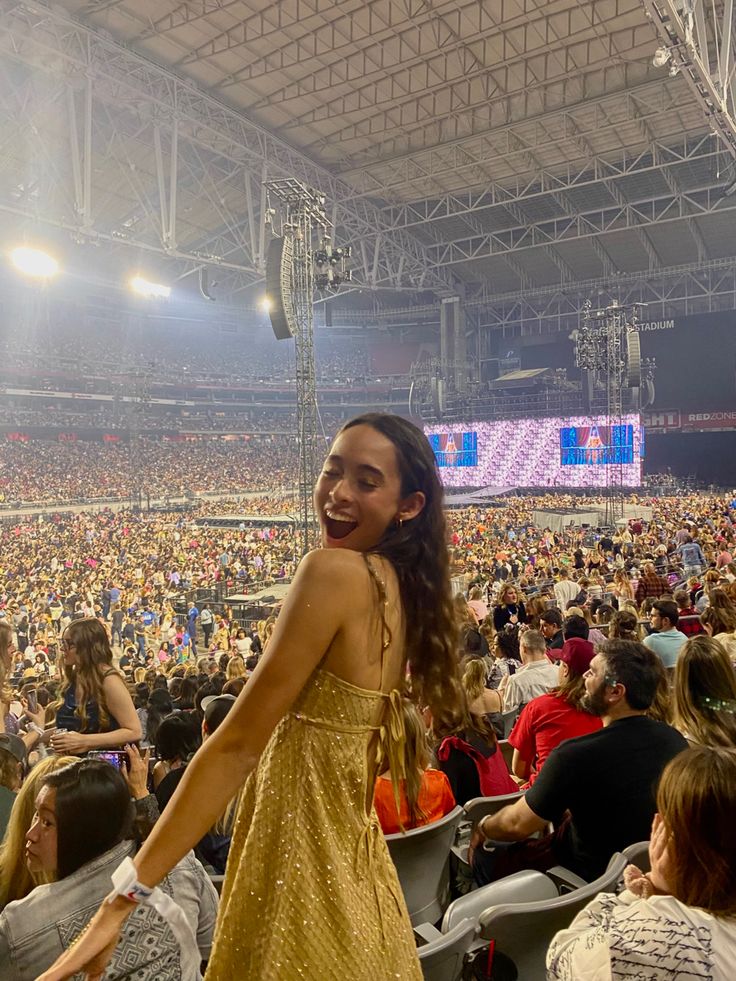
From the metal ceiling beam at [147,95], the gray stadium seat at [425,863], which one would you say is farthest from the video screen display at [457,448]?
the gray stadium seat at [425,863]

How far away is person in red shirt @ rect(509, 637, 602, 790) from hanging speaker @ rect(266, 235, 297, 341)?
10651 millimetres

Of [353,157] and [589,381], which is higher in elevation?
[353,157]

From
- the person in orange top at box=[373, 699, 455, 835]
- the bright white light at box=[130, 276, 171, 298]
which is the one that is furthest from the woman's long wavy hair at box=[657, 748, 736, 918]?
the bright white light at box=[130, 276, 171, 298]

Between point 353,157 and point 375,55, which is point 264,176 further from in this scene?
point 375,55

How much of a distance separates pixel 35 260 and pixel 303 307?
32.3ft

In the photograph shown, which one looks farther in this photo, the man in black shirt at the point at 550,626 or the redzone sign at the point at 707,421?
the redzone sign at the point at 707,421

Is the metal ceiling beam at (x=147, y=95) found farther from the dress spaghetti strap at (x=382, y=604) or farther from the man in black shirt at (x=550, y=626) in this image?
the dress spaghetti strap at (x=382, y=604)

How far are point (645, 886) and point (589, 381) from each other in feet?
93.3

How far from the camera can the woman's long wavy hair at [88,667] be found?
3.02 metres

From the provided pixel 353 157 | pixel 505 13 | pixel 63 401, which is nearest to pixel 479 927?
pixel 505 13

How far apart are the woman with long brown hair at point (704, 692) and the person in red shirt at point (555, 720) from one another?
0.33 m

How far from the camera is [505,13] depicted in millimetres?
15086

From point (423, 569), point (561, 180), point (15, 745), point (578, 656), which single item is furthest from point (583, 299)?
point (423, 569)

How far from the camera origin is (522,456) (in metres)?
29.4
